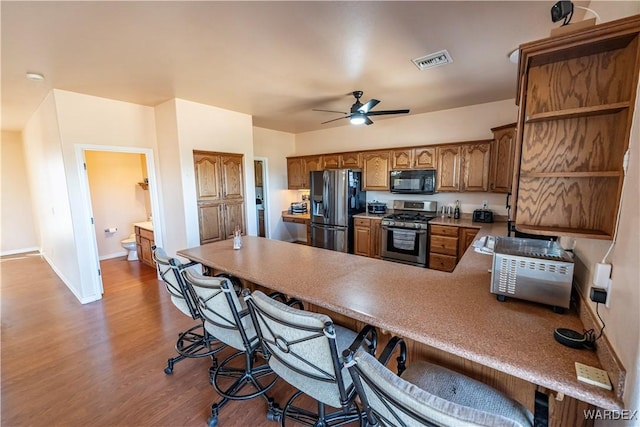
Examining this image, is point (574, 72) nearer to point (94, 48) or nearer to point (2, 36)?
point (94, 48)

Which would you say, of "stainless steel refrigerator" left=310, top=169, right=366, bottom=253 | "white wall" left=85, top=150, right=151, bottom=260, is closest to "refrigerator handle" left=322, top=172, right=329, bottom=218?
"stainless steel refrigerator" left=310, top=169, right=366, bottom=253

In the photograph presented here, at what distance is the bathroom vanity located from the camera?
455cm

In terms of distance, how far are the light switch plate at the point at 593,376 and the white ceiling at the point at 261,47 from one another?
79.6 inches

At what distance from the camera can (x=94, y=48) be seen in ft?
7.13

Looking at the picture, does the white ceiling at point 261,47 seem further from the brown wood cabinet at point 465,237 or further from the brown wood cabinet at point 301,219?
the brown wood cabinet at point 301,219

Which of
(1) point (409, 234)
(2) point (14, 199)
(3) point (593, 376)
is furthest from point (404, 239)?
(2) point (14, 199)

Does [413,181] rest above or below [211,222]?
above

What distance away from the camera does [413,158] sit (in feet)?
14.4

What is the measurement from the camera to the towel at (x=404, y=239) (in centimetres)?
406

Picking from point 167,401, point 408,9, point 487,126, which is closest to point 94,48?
point 408,9

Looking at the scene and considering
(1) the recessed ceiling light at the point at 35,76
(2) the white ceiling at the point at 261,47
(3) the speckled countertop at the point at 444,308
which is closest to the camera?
(3) the speckled countertop at the point at 444,308

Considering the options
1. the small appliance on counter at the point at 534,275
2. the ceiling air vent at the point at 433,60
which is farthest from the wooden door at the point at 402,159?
the small appliance on counter at the point at 534,275

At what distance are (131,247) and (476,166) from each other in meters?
6.15

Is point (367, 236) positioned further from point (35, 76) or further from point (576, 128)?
point (35, 76)
